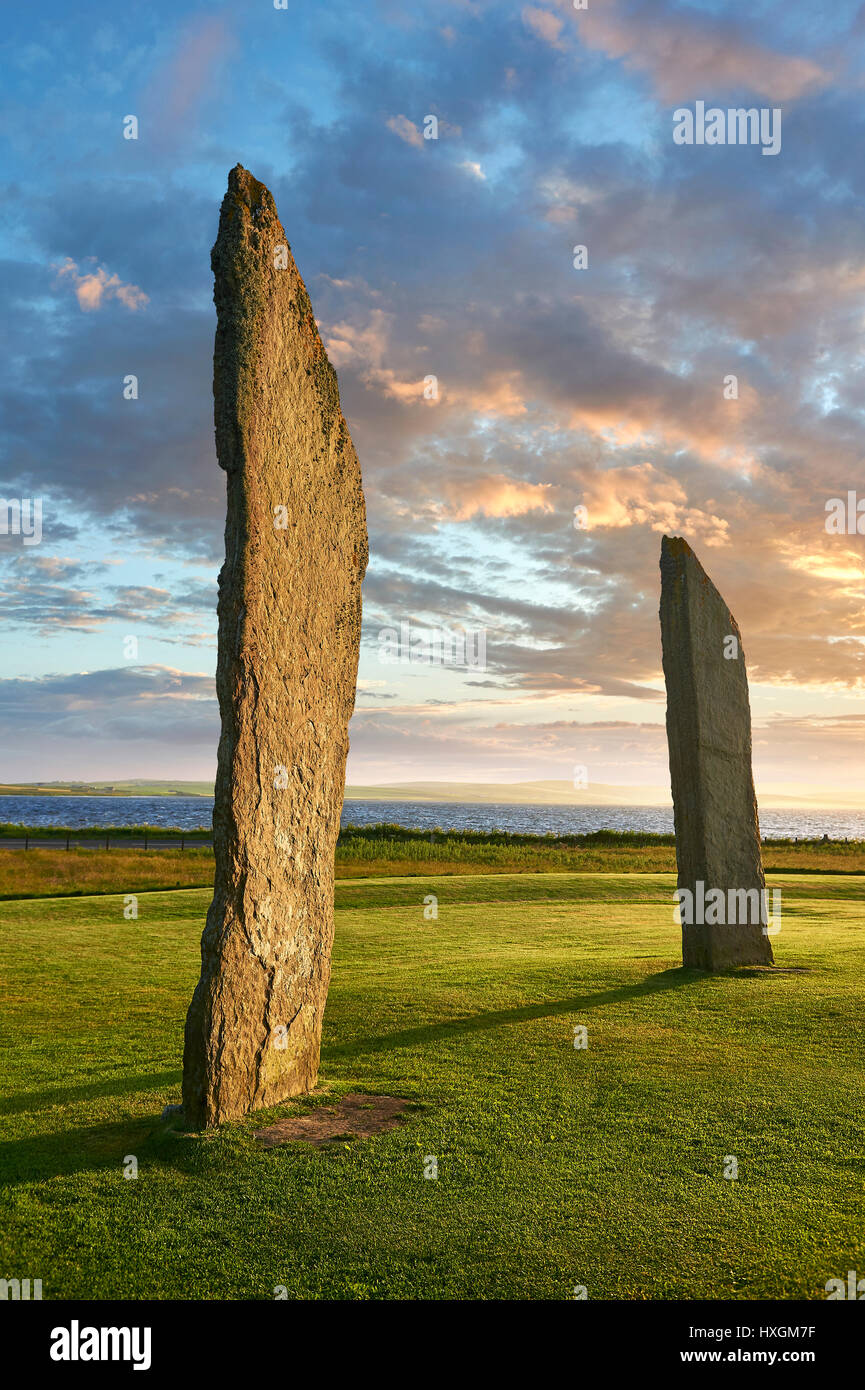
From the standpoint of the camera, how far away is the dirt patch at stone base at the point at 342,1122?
18.0 ft

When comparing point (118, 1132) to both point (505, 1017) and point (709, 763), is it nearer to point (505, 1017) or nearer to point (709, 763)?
point (505, 1017)

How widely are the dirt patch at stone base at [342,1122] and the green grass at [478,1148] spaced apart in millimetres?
150

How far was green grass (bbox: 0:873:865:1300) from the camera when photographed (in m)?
3.95

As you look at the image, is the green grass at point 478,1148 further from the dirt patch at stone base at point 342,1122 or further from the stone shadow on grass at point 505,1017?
the dirt patch at stone base at point 342,1122

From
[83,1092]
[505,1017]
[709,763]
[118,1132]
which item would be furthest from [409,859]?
[118,1132]

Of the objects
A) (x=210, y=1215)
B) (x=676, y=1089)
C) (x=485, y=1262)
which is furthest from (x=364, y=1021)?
(x=485, y=1262)

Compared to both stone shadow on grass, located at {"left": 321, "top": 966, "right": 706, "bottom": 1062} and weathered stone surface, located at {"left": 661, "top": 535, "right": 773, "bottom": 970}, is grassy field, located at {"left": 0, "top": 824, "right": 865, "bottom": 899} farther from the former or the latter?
weathered stone surface, located at {"left": 661, "top": 535, "right": 773, "bottom": 970}

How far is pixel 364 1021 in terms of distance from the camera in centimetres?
857

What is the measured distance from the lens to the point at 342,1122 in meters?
5.78

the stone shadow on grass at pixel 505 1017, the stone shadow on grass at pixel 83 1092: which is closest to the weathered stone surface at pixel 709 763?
the stone shadow on grass at pixel 505 1017

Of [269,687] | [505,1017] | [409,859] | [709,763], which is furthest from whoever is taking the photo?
[409,859]

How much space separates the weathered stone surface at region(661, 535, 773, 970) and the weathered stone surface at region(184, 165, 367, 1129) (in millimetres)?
5838

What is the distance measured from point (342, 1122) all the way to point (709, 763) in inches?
274
